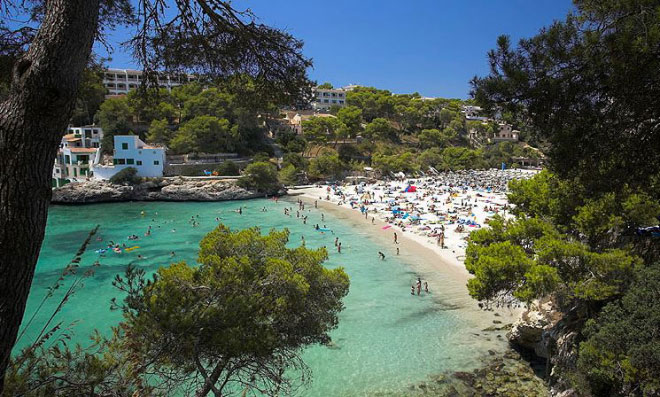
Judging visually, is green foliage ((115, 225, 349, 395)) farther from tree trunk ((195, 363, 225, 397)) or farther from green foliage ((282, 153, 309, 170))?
green foliage ((282, 153, 309, 170))

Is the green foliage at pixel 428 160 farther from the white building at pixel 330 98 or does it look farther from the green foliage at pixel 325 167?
the white building at pixel 330 98

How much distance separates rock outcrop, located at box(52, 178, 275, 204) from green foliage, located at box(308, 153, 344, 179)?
30.0 ft

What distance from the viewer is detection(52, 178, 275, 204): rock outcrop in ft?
119

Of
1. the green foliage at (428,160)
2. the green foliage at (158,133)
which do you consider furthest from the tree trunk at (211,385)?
the green foliage at (428,160)

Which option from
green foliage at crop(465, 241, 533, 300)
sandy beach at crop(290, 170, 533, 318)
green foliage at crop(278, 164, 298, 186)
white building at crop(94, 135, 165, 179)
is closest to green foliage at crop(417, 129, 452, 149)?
sandy beach at crop(290, 170, 533, 318)

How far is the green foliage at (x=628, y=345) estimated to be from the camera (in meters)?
6.12

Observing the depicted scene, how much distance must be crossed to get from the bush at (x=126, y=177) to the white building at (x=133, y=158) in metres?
0.82

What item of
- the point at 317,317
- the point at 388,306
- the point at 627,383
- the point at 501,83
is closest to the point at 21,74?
the point at 501,83

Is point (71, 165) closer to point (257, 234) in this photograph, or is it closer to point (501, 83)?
point (257, 234)

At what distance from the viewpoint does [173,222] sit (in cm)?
2920

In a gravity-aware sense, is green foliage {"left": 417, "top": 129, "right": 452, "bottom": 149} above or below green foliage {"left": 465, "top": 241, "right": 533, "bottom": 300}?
above

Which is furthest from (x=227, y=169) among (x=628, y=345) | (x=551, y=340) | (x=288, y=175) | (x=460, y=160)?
(x=628, y=345)

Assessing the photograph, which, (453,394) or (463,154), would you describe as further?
(463,154)

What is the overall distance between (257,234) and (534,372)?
753 cm
